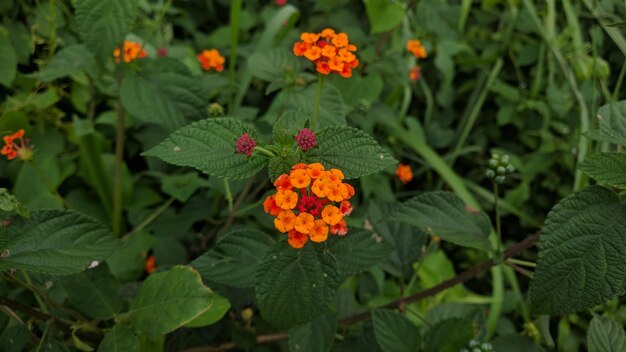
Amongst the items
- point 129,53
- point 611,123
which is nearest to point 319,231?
point 611,123

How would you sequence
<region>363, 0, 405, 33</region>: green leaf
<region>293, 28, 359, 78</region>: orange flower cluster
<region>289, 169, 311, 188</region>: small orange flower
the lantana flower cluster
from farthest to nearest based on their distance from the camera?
the lantana flower cluster, <region>363, 0, 405, 33</region>: green leaf, <region>293, 28, 359, 78</region>: orange flower cluster, <region>289, 169, 311, 188</region>: small orange flower

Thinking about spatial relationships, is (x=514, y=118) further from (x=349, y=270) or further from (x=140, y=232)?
(x=140, y=232)

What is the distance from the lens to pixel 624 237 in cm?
91

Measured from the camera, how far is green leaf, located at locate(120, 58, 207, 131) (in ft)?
4.01

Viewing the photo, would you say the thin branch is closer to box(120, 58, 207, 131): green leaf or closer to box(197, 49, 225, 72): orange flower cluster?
box(120, 58, 207, 131): green leaf

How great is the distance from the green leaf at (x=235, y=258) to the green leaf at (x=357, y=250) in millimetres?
142

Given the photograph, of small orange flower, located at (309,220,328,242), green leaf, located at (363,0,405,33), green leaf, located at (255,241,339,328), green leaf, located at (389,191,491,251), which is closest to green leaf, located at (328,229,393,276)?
green leaf, located at (389,191,491,251)

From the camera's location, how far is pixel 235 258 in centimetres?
104

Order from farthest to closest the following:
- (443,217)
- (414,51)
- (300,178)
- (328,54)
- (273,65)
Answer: (414,51), (273,65), (443,217), (328,54), (300,178)

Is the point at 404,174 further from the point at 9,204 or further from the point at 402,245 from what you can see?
the point at 9,204

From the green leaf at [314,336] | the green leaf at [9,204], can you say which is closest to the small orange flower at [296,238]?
the green leaf at [314,336]

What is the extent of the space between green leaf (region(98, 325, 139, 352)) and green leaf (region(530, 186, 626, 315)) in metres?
0.71

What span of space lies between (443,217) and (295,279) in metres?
0.37

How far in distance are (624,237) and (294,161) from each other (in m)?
0.56
